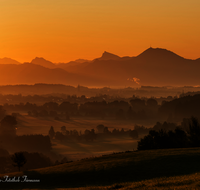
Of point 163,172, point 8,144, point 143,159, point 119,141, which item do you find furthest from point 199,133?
point 8,144

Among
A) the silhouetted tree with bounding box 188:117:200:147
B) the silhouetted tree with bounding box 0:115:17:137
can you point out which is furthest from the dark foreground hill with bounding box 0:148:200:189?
the silhouetted tree with bounding box 0:115:17:137

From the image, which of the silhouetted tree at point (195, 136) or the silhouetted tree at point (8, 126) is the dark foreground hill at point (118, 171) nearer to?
the silhouetted tree at point (195, 136)

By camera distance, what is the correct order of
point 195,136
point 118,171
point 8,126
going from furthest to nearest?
point 8,126 → point 195,136 → point 118,171

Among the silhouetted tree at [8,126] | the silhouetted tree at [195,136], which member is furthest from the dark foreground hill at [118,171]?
the silhouetted tree at [8,126]

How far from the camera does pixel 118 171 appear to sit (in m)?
44.0

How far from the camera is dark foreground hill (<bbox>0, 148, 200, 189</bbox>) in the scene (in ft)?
133

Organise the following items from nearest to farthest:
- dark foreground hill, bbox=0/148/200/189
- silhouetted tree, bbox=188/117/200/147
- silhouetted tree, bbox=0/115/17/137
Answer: dark foreground hill, bbox=0/148/200/189 < silhouetted tree, bbox=188/117/200/147 < silhouetted tree, bbox=0/115/17/137

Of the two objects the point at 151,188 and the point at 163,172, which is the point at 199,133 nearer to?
the point at 163,172

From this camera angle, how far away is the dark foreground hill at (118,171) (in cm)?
4062

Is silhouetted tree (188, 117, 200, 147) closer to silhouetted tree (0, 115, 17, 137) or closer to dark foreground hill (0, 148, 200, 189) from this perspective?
dark foreground hill (0, 148, 200, 189)

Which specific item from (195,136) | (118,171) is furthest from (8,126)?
(118,171)

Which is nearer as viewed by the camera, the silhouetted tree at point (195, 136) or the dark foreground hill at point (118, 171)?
the dark foreground hill at point (118, 171)

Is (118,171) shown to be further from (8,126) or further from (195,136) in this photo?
(8,126)

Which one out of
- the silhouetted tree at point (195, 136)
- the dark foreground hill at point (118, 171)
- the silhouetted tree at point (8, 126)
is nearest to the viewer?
the dark foreground hill at point (118, 171)
